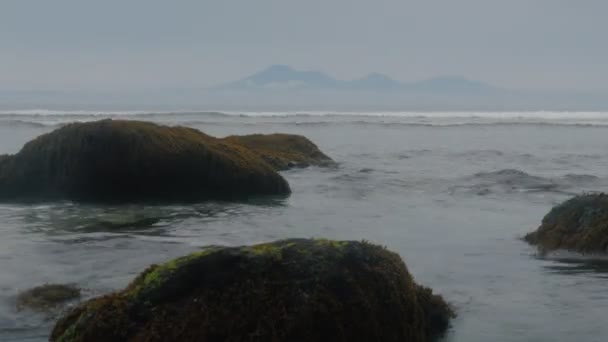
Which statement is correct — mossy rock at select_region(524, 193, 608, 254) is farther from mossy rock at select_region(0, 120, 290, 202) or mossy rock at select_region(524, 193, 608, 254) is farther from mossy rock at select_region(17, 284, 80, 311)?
mossy rock at select_region(0, 120, 290, 202)

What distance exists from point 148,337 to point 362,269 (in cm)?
166

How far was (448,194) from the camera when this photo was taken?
15945mm

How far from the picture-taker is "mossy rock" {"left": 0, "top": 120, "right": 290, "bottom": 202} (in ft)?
45.5

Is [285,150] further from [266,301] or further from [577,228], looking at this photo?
[266,301]

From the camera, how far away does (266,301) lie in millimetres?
5285

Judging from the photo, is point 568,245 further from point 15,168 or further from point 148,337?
point 15,168

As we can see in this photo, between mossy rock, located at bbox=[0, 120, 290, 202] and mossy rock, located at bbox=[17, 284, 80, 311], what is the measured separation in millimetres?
6558

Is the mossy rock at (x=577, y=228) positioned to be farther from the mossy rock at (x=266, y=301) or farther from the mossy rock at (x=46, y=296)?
the mossy rock at (x=46, y=296)

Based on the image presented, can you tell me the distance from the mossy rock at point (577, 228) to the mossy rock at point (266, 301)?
435cm

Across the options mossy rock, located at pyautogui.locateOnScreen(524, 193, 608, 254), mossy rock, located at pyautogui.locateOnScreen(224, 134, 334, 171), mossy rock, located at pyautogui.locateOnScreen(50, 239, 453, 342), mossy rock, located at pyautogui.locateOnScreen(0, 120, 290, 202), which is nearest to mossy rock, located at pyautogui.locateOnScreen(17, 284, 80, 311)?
mossy rock, located at pyautogui.locateOnScreen(50, 239, 453, 342)

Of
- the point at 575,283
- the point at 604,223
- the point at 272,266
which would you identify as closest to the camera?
the point at 272,266

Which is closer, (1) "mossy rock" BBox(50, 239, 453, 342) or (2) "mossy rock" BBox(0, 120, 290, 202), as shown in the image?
(1) "mossy rock" BBox(50, 239, 453, 342)

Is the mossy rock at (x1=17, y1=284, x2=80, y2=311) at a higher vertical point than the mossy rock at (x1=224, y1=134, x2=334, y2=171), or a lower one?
lower

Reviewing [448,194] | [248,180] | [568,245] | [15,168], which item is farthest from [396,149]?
[568,245]
